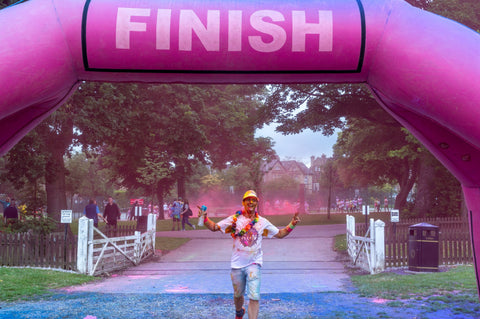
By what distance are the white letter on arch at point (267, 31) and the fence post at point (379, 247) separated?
9.09 meters

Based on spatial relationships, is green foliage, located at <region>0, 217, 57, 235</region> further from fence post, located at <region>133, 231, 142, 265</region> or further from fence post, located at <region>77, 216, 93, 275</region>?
fence post, located at <region>77, 216, 93, 275</region>

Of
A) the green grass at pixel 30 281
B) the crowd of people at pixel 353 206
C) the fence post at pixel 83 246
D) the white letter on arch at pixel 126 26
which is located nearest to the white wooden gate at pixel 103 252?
the fence post at pixel 83 246

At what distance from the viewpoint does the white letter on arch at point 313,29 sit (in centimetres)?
444

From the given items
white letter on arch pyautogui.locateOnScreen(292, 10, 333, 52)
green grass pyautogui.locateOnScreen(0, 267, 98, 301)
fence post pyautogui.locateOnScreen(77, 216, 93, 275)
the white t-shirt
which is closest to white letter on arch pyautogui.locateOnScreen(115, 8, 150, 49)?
white letter on arch pyautogui.locateOnScreen(292, 10, 333, 52)

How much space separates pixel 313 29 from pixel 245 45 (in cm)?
69

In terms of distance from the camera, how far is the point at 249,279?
6094 mm

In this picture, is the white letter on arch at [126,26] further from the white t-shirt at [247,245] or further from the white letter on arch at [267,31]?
the white t-shirt at [247,245]

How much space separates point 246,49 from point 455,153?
257 cm

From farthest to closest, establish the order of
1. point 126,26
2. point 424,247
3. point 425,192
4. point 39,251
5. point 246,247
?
point 425,192, point 39,251, point 424,247, point 246,247, point 126,26

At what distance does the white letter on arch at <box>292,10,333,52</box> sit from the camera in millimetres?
4438

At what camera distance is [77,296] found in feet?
29.7

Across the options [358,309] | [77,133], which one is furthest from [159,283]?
[77,133]

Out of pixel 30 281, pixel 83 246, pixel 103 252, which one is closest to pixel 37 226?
A: pixel 103 252

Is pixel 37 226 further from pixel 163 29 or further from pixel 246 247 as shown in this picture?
pixel 163 29
